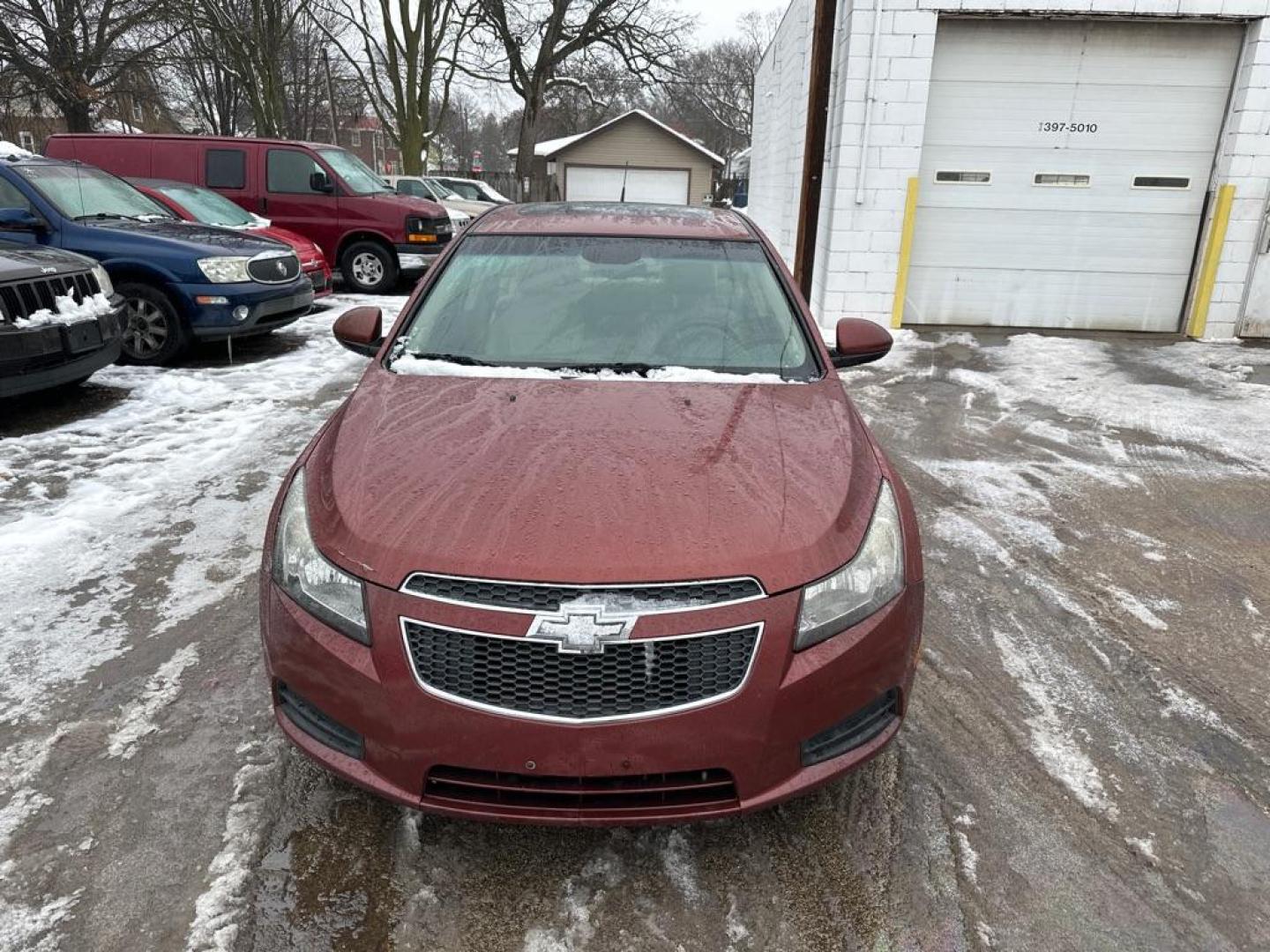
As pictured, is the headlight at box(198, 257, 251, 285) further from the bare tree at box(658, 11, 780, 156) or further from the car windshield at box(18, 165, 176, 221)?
the bare tree at box(658, 11, 780, 156)

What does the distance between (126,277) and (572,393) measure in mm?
6394

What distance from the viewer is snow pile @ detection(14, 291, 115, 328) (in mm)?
5625

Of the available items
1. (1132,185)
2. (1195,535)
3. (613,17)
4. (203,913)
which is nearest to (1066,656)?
(1195,535)

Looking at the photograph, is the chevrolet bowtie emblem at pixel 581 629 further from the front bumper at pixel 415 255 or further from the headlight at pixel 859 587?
the front bumper at pixel 415 255

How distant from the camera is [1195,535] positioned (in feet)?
15.1

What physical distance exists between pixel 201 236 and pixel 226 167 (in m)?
4.91

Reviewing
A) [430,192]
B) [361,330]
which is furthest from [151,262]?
[430,192]

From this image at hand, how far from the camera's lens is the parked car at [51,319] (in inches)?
217

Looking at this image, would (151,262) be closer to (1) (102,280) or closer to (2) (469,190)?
(1) (102,280)

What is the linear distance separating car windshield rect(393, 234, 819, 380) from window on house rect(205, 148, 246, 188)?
10.0 m

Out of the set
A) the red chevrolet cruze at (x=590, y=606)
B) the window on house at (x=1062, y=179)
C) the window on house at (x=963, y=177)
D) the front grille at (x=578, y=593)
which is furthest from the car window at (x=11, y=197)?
the window on house at (x=1062, y=179)

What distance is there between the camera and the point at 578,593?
2.03m

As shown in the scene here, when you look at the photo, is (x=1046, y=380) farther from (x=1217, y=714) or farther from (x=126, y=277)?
(x=126, y=277)

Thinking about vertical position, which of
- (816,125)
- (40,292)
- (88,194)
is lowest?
(40,292)
